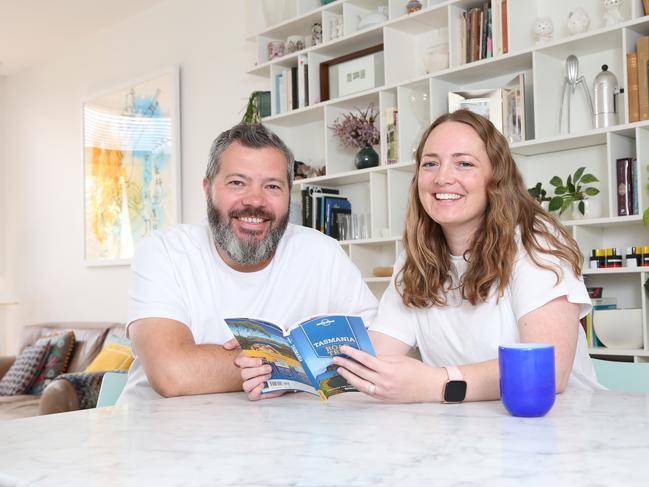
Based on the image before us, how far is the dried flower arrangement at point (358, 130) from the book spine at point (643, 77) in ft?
4.23

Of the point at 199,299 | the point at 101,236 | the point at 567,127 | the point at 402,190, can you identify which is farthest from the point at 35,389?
the point at 567,127

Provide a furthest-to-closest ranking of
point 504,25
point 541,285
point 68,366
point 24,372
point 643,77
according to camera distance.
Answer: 1. point 68,366
2. point 24,372
3. point 504,25
4. point 643,77
5. point 541,285

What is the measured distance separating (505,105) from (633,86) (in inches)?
20.5

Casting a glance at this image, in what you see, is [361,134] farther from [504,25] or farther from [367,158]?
[504,25]

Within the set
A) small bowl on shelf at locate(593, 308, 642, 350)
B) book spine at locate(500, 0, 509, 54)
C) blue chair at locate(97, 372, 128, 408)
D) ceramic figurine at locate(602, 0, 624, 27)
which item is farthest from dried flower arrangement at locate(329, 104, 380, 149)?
blue chair at locate(97, 372, 128, 408)

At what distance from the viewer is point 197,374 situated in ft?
5.42

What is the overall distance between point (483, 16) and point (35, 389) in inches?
138

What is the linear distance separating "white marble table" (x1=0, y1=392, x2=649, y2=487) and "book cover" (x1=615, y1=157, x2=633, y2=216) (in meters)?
1.43

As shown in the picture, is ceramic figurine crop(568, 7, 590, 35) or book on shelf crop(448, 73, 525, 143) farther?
book on shelf crop(448, 73, 525, 143)

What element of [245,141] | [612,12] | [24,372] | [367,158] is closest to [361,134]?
[367,158]

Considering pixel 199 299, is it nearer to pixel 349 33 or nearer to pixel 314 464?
pixel 314 464

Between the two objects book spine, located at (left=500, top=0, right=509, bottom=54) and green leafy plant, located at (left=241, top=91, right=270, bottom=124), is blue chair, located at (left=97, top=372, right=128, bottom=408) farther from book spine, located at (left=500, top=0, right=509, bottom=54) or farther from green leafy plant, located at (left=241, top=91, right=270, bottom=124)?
green leafy plant, located at (left=241, top=91, right=270, bottom=124)

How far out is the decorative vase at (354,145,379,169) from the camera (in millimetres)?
3533

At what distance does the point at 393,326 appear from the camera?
176cm
